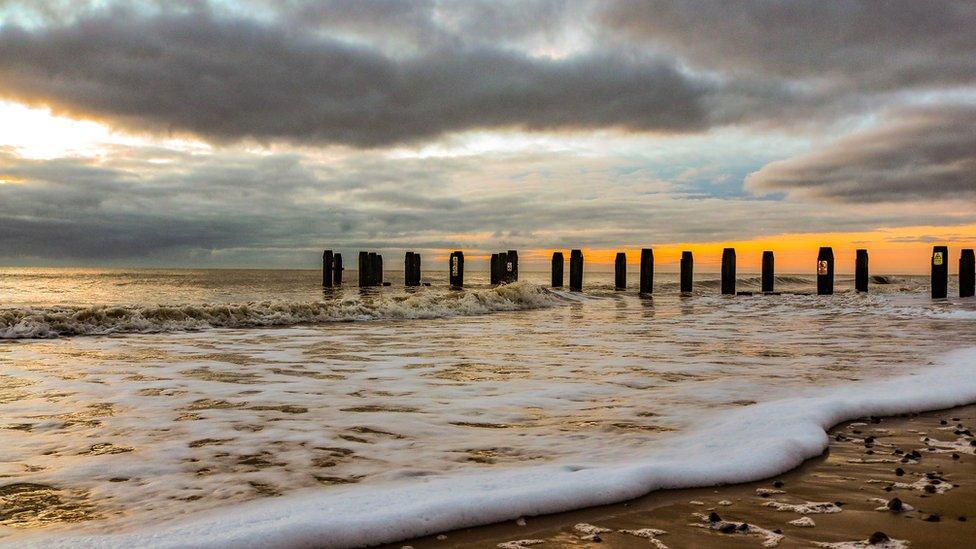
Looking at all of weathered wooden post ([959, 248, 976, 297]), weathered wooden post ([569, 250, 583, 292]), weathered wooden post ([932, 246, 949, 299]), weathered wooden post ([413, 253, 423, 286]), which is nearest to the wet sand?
weathered wooden post ([932, 246, 949, 299])

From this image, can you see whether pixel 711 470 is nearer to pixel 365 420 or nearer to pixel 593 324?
pixel 365 420

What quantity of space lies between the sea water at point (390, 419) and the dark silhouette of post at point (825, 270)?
17330 mm

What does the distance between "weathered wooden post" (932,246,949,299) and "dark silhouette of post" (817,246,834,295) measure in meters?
4.09

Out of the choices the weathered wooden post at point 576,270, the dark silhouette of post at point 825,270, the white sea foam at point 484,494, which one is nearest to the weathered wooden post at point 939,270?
the dark silhouette of post at point 825,270

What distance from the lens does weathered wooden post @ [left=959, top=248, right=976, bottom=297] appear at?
2428 cm

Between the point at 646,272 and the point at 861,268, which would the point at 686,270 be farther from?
the point at 861,268

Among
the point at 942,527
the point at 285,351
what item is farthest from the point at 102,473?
the point at 285,351

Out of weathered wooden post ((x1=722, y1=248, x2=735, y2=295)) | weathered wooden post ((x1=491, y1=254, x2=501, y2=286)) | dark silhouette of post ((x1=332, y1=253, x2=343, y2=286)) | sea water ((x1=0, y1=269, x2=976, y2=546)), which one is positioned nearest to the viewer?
sea water ((x1=0, y1=269, x2=976, y2=546))

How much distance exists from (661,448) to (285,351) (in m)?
6.82

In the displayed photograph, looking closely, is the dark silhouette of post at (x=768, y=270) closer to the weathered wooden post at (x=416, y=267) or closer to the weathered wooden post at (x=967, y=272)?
the weathered wooden post at (x=967, y=272)

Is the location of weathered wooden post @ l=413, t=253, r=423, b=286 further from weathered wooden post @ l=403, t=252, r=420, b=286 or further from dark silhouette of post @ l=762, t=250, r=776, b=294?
dark silhouette of post @ l=762, t=250, r=776, b=294

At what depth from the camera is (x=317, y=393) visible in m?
6.33

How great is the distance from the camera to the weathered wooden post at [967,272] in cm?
2428

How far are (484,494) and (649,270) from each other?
28.5 m
